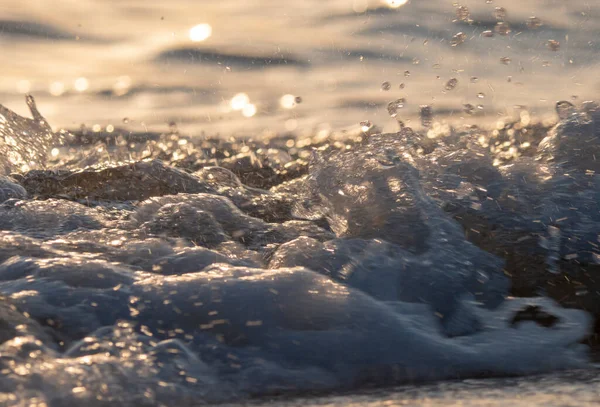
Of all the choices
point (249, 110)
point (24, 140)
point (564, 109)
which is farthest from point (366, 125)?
point (564, 109)

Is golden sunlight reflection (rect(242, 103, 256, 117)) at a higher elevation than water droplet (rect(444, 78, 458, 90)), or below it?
higher

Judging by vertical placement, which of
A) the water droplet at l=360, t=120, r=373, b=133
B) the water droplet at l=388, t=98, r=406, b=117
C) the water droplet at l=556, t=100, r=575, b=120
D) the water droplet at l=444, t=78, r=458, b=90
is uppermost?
the water droplet at l=360, t=120, r=373, b=133

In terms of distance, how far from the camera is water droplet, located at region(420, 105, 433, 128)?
379 cm

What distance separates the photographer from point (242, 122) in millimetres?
5969

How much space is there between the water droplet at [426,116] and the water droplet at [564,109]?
689 millimetres

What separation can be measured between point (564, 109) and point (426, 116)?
34.0 inches

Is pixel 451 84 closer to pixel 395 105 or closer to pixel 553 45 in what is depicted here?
pixel 395 105

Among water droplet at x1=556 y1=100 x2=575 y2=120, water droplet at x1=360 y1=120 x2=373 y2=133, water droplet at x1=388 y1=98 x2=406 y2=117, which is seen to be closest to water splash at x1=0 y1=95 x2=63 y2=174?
water droplet at x1=388 y1=98 x2=406 y2=117

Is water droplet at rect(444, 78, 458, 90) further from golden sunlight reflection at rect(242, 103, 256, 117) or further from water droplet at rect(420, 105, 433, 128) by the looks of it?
golden sunlight reflection at rect(242, 103, 256, 117)

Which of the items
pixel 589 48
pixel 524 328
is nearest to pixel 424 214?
pixel 524 328

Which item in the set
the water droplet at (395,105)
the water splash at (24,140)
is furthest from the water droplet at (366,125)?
the water splash at (24,140)

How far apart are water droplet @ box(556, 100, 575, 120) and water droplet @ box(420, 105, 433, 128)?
2.26 ft

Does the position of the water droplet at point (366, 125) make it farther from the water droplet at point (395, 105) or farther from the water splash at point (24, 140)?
the water splash at point (24, 140)

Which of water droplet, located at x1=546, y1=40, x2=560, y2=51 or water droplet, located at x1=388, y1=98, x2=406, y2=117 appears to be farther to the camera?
water droplet, located at x1=546, y1=40, x2=560, y2=51
